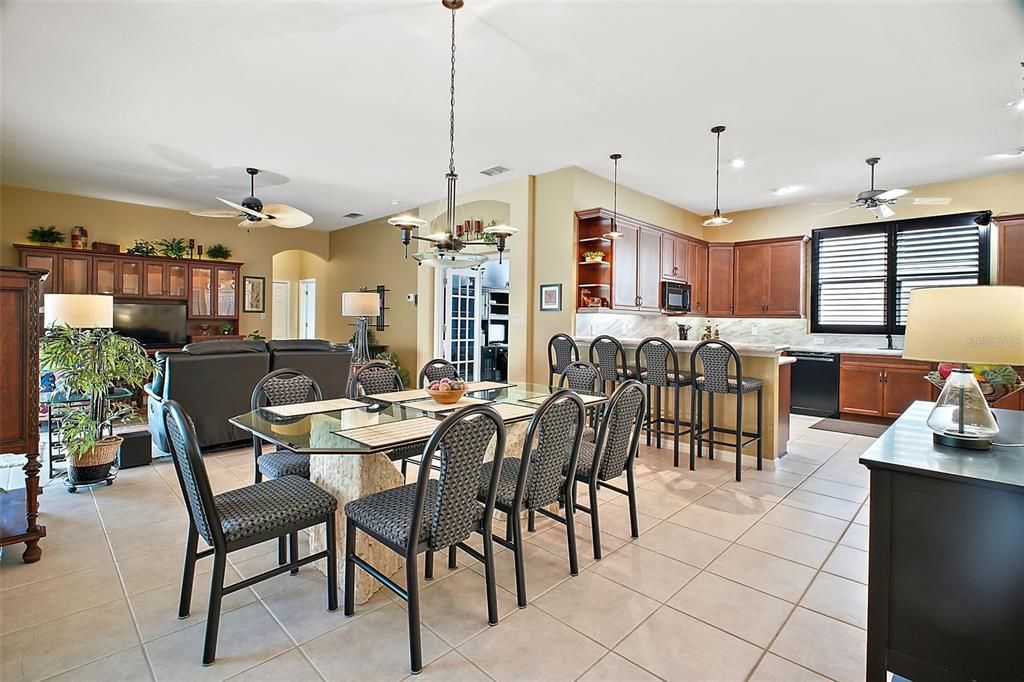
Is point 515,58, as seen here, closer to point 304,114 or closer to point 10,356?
point 304,114

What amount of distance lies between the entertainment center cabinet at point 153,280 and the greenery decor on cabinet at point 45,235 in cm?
18

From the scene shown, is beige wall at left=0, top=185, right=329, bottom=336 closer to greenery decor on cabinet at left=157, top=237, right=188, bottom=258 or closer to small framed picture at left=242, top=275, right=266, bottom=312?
small framed picture at left=242, top=275, right=266, bottom=312

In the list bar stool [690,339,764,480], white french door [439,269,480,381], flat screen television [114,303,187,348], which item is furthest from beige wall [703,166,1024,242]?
flat screen television [114,303,187,348]

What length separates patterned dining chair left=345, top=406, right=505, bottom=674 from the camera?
5.98 ft

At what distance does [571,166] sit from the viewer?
18.2 ft

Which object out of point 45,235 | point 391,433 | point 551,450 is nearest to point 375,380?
point 391,433

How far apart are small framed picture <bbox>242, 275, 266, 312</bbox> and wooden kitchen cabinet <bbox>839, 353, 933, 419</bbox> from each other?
28.9 feet

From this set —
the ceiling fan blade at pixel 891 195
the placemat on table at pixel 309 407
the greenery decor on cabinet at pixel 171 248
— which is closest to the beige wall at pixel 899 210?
the ceiling fan blade at pixel 891 195

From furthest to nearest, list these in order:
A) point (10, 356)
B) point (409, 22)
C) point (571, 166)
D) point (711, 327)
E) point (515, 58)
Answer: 1. point (711, 327)
2. point (571, 166)
3. point (515, 58)
4. point (409, 22)
5. point (10, 356)

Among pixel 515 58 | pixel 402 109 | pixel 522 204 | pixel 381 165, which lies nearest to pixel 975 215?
pixel 522 204

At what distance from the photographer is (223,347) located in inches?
179

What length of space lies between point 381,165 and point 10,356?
396 centimetres

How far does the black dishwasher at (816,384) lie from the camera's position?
641 centimetres

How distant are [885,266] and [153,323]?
1005 cm
